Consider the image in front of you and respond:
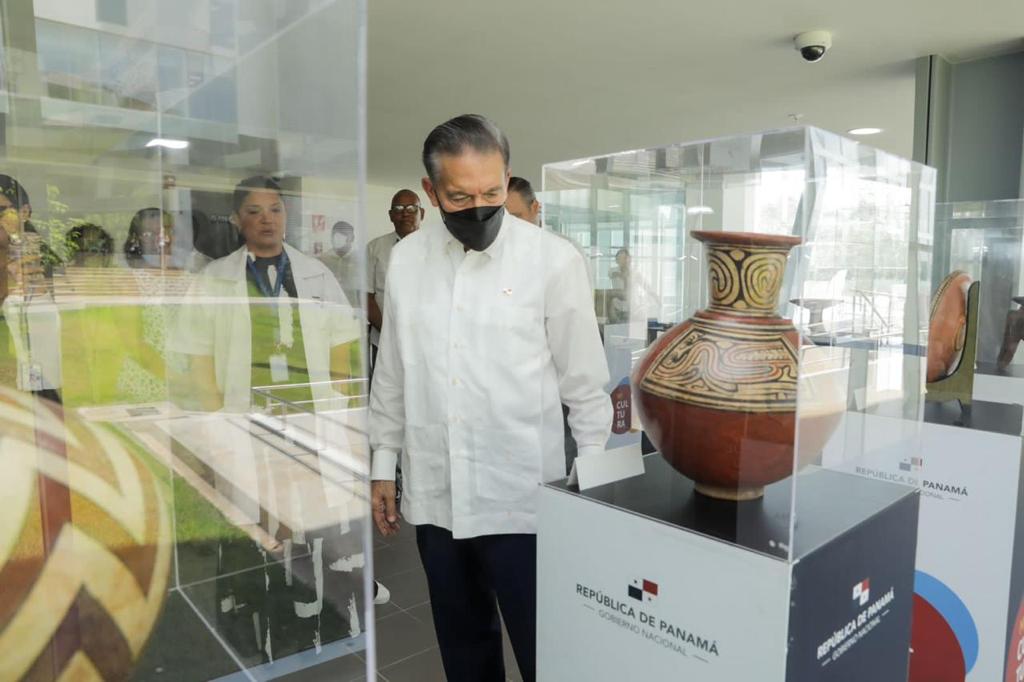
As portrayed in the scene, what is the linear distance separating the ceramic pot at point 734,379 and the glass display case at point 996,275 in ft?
7.21

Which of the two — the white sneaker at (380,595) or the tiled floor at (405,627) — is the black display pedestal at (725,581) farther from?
the white sneaker at (380,595)

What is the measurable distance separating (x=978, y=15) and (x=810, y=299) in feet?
10.5

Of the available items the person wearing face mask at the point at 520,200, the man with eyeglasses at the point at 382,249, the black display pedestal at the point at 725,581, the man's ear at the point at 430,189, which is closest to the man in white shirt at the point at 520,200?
the person wearing face mask at the point at 520,200

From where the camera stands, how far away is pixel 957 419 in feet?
6.53

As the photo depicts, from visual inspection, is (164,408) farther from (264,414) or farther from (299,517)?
(299,517)

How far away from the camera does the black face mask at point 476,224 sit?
1353 mm

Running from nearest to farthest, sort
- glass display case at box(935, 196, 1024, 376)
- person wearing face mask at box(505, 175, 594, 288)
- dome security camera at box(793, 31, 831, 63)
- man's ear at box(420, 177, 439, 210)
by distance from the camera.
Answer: man's ear at box(420, 177, 439, 210), person wearing face mask at box(505, 175, 594, 288), glass display case at box(935, 196, 1024, 376), dome security camera at box(793, 31, 831, 63)

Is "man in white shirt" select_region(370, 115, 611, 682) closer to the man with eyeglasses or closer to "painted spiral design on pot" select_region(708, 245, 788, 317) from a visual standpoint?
"painted spiral design on pot" select_region(708, 245, 788, 317)

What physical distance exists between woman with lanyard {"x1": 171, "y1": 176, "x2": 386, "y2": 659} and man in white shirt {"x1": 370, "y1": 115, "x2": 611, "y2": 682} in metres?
0.24

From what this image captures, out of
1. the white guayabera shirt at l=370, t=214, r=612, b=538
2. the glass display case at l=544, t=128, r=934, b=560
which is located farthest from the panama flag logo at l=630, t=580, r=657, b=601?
the white guayabera shirt at l=370, t=214, r=612, b=538

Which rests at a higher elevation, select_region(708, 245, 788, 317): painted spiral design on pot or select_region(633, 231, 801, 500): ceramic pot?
select_region(708, 245, 788, 317): painted spiral design on pot

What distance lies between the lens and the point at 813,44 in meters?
3.56

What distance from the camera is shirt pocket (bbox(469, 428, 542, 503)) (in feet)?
4.56

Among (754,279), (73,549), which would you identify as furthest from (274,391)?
(754,279)
